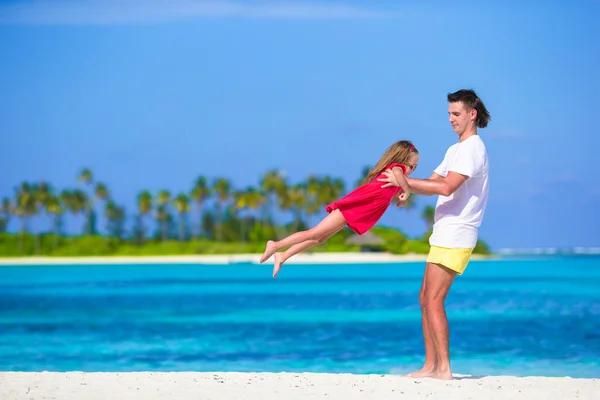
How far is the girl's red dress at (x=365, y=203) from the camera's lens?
289 inches

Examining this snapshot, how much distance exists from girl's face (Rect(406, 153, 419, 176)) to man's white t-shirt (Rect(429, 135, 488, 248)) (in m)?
0.22

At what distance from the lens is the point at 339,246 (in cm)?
9475

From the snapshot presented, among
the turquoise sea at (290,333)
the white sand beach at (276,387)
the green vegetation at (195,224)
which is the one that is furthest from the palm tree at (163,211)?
the white sand beach at (276,387)

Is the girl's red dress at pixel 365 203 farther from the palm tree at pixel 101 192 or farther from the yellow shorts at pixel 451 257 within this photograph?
the palm tree at pixel 101 192

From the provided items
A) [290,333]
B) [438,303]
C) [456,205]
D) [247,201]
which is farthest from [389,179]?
[247,201]

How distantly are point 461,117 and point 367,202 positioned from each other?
99 centimetres

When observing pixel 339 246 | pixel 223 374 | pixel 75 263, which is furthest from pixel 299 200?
pixel 223 374

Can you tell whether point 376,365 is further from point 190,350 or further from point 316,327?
point 316,327

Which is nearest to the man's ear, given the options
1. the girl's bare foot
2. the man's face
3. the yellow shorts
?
the man's face

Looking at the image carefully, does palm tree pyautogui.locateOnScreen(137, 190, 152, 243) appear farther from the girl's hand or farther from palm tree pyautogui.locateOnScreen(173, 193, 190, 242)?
the girl's hand

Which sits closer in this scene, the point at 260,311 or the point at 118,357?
Answer: the point at 118,357

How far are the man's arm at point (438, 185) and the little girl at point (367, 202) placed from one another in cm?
8

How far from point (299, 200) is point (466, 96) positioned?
89350 millimetres

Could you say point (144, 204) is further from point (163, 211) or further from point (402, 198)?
point (402, 198)
